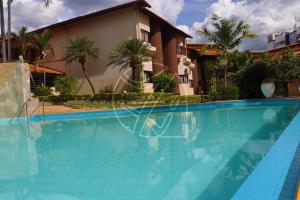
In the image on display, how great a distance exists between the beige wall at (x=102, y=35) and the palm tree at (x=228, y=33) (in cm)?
664

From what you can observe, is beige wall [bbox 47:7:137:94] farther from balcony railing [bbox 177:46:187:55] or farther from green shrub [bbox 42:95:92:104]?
balcony railing [bbox 177:46:187:55]

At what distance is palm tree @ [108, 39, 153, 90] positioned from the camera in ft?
78.2

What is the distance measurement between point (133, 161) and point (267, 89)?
1734 cm

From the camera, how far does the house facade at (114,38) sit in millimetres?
26606

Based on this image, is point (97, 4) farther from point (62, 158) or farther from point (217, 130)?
point (62, 158)

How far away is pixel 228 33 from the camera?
25500 millimetres

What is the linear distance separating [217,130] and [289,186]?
289 inches

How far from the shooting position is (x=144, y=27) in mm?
27219

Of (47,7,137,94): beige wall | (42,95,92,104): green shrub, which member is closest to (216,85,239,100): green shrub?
(47,7,137,94): beige wall

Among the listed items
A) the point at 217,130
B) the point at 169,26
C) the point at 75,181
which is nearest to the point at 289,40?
the point at 169,26

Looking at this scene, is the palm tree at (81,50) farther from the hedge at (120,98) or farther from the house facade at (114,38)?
the hedge at (120,98)

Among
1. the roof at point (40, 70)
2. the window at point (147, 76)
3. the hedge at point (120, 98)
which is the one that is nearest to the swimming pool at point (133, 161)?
the hedge at point (120, 98)

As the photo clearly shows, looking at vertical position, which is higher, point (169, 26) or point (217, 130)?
point (169, 26)

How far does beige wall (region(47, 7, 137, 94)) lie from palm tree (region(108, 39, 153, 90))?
2.12 m
